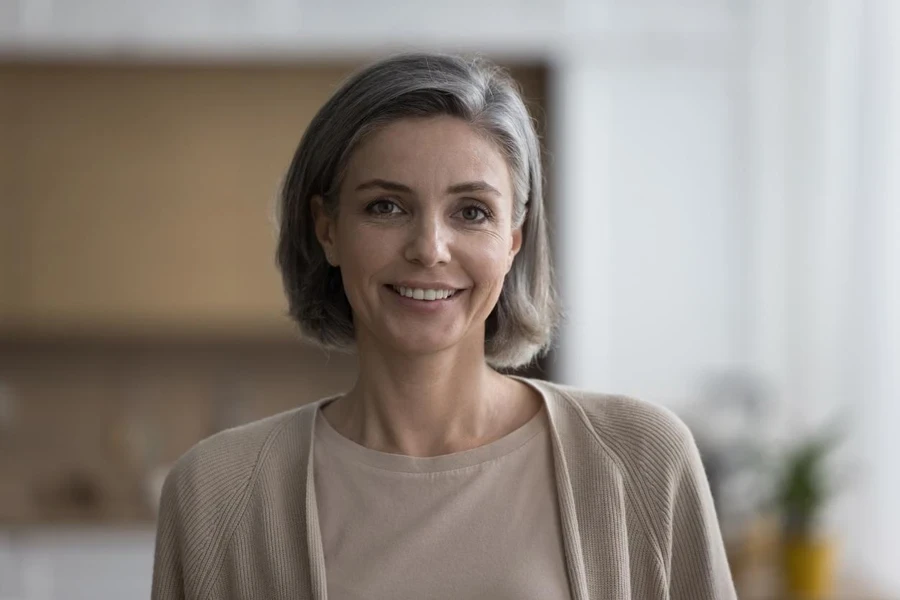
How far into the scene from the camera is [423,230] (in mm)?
1395

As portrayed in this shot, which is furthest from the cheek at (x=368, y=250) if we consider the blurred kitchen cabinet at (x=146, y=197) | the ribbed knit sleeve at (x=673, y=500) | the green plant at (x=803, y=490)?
the blurred kitchen cabinet at (x=146, y=197)

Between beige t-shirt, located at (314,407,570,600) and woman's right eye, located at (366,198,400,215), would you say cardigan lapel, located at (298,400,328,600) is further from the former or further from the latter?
woman's right eye, located at (366,198,400,215)

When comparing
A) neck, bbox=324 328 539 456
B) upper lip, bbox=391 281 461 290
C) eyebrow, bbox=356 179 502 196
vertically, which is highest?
eyebrow, bbox=356 179 502 196

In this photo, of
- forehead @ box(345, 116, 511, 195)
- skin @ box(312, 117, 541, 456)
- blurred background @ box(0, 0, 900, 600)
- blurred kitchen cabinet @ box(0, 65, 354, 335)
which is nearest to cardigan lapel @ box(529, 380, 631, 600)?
skin @ box(312, 117, 541, 456)

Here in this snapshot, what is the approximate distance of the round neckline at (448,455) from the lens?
1493 millimetres

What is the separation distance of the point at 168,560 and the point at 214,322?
2.84m

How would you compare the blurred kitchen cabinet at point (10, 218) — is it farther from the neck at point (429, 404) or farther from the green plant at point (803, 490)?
the neck at point (429, 404)

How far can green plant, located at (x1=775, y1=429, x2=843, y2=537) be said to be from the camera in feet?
10.9

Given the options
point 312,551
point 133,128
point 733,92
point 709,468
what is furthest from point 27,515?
point 312,551

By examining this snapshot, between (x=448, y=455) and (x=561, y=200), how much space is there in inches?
105

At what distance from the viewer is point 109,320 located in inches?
169

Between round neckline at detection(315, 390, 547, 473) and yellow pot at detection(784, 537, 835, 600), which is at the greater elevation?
round neckline at detection(315, 390, 547, 473)

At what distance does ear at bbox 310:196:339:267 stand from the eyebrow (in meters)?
0.12

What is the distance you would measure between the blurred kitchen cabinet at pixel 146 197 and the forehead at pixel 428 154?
2917 millimetres
